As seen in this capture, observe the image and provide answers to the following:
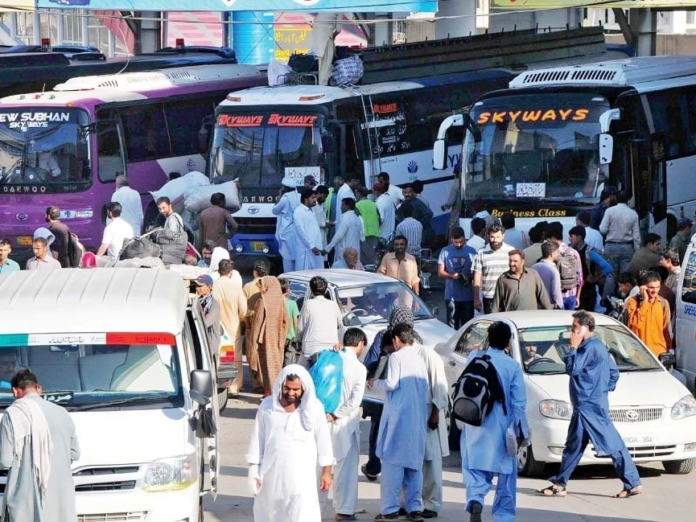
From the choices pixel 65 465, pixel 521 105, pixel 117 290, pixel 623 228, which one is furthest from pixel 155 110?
pixel 65 465

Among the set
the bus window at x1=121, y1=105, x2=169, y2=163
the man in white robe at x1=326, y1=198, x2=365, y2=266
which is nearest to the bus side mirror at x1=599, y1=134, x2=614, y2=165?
the man in white robe at x1=326, y1=198, x2=365, y2=266

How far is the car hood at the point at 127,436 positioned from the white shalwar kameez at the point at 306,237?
39.4 feet

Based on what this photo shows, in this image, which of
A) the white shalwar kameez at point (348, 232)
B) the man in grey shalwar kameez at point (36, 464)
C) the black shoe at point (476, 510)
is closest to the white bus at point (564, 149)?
the white shalwar kameez at point (348, 232)

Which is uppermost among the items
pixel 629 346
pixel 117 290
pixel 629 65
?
pixel 629 65

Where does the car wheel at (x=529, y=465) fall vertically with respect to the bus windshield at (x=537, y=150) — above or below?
below

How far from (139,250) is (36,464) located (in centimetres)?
744

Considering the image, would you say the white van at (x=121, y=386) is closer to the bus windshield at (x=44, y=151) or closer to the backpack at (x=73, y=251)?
the backpack at (x=73, y=251)

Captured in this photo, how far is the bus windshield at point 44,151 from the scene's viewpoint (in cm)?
2488

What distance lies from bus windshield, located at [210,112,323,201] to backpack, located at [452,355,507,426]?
1442 cm

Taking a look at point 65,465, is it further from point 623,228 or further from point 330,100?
point 330,100

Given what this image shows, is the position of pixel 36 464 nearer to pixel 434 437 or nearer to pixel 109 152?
pixel 434 437

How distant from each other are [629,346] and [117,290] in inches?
204

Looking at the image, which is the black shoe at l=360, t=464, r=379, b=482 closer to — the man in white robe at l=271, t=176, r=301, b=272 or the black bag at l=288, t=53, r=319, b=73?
the man in white robe at l=271, t=176, r=301, b=272

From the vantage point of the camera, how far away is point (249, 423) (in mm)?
15086
